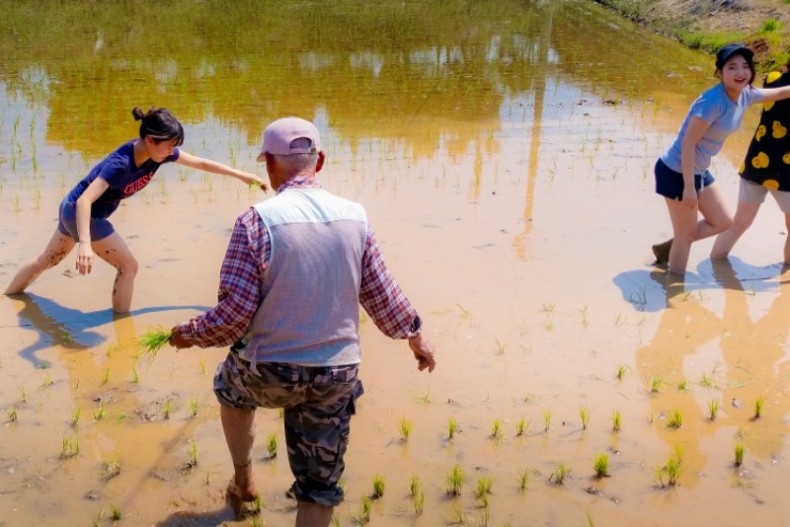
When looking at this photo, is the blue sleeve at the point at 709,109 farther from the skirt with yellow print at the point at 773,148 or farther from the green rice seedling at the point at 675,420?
the green rice seedling at the point at 675,420

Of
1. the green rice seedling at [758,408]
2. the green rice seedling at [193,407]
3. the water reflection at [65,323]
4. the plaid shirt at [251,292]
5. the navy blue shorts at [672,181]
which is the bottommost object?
the water reflection at [65,323]

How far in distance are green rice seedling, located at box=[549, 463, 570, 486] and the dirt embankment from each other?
32.2ft

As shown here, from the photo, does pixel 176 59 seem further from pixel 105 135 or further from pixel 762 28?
pixel 762 28

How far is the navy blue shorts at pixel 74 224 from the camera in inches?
185

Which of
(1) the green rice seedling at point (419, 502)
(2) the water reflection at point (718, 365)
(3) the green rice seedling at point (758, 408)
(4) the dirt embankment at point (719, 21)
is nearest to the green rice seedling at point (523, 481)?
(1) the green rice seedling at point (419, 502)

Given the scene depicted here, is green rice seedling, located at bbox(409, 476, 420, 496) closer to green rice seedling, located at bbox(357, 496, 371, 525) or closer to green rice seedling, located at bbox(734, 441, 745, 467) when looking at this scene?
green rice seedling, located at bbox(357, 496, 371, 525)

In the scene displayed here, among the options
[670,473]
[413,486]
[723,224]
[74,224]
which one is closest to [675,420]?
[670,473]

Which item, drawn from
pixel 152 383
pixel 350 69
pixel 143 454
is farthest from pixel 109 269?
pixel 350 69

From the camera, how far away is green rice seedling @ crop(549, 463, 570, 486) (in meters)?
3.55

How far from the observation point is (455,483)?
349 cm

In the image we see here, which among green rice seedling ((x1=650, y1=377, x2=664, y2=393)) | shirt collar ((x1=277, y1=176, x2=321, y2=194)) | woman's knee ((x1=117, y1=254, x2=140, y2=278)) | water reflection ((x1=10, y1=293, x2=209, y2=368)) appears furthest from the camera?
woman's knee ((x1=117, y1=254, x2=140, y2=278))

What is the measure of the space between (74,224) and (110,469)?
159 cm

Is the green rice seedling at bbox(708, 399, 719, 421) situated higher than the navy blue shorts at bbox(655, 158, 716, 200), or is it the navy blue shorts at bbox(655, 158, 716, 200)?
the navy blue shorts at bbox(655, 158, 716, 200)

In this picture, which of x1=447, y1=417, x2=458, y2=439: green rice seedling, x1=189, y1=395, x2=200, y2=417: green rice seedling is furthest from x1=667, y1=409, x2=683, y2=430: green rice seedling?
x1=189, y1=395, x2=200, y2=417: green rice seedling
